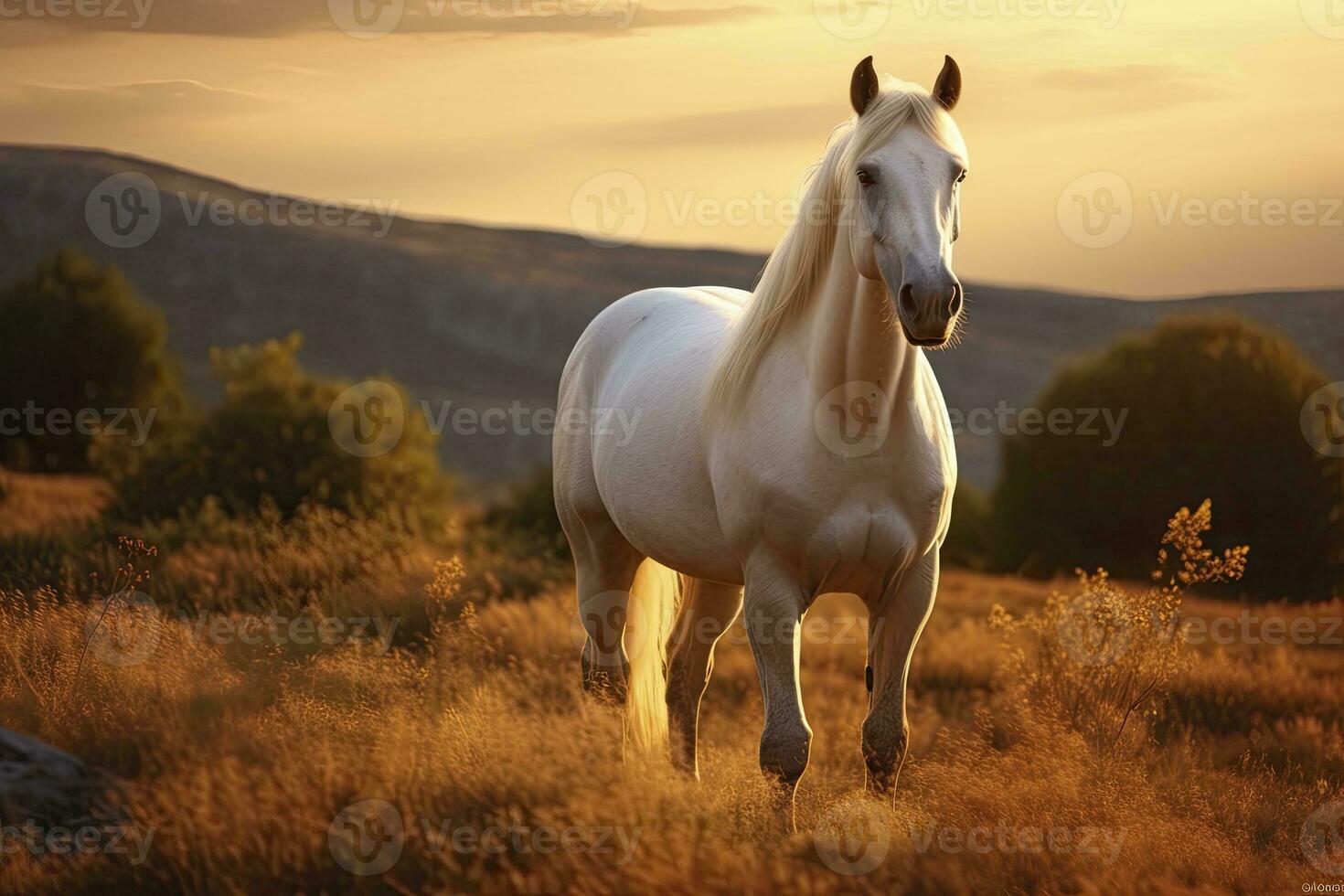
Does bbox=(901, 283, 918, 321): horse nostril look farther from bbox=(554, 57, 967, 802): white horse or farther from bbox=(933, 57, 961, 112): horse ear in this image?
bbox=(933, 57, 961, 112): horse ear

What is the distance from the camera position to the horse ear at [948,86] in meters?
4.12

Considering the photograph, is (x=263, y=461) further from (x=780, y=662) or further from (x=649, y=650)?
(x=780, y=662)

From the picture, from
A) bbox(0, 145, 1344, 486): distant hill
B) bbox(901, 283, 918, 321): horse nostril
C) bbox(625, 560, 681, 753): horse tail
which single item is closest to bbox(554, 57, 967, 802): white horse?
bbox(901, 283, 918, 321): horse nostril

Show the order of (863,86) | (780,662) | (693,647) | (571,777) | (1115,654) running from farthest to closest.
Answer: (1115,654), (693,647), (571,777), (780,662), (863,86)

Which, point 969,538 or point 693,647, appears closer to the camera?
point 693,647

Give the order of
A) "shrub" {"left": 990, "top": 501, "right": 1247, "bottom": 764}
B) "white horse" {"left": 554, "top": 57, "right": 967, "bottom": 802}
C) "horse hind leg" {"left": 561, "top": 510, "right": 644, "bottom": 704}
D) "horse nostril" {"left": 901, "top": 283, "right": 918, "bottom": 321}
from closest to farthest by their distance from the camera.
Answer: "horse nostril" {"left": 901, "top": 283, "right": 918, "bottom": 321}
"white horse" {"left": 554, "top": 57, "right": 967, "bottom": 802}
"horse hind leg" {"left": 561, "top": 510, "right": 644, "bottom": 704}
"shrub" {"left": 990, "top": 501, "right": 1247, "bottom": 764}

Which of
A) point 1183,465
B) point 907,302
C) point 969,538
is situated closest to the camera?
point 907,302

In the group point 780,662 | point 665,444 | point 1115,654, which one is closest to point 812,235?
point 665,444

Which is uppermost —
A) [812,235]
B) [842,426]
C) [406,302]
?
[406,302]

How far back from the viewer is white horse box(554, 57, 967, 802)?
380 centimetres

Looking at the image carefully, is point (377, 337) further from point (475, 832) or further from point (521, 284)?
point (475, 832)

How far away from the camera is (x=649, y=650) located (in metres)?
5.87

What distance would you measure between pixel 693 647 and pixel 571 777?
1337 millimetres

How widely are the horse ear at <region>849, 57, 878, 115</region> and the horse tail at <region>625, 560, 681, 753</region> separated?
2.69 metres
